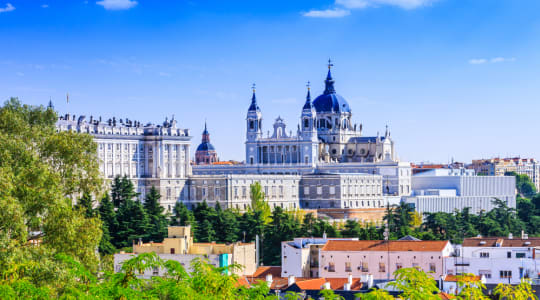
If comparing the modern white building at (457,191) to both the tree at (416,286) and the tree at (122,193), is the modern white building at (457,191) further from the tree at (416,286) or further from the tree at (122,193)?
the tree at (416,286)

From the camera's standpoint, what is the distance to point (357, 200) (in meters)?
130

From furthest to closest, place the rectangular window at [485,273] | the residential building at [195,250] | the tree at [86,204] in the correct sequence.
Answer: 1. the residential building at [195,250]
2. the rectangular window at [485,273]
3. the tree at [86,204]

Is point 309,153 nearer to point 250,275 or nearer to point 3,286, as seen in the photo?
point 250,275

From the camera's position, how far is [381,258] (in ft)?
196

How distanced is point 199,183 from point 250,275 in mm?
58108

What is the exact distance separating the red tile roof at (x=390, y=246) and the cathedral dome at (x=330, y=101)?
89028mm

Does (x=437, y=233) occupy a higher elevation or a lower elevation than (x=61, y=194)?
lower

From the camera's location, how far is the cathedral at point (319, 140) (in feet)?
462

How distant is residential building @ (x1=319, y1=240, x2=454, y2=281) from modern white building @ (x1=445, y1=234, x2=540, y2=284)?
1.03m

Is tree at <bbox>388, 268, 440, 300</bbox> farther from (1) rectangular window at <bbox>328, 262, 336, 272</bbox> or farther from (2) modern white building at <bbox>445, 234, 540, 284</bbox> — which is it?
(1) rectangular window at <bbox>328, 262, 336, 272</bbox>

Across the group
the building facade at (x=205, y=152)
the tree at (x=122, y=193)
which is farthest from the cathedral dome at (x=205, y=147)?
the tree at (x=122, y=193)

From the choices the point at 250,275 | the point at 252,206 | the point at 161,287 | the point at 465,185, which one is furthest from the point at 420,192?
the point at 161,287

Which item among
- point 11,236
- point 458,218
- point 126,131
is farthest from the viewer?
point 126,131

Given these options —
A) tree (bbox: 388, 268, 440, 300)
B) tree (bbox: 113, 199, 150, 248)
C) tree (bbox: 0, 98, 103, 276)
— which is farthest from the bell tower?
tree (bbox: 388, 268, 440, 300)
